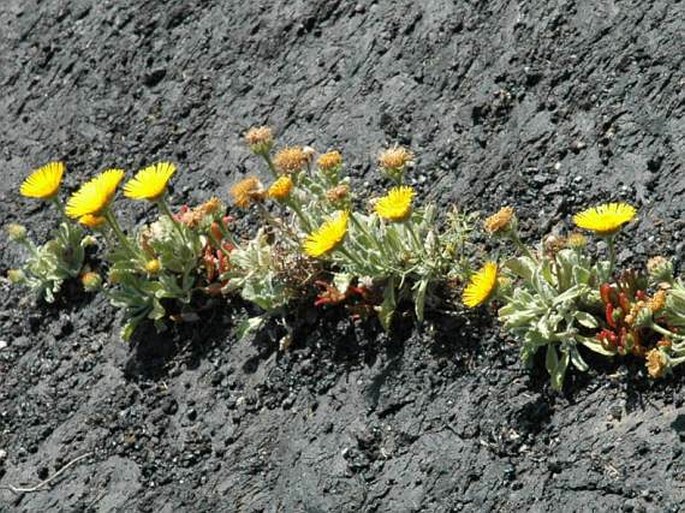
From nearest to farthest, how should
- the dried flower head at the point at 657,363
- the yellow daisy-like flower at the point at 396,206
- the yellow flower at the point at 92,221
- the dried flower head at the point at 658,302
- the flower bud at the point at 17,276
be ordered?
1. the dried flower head at the point at 657,363
2. the dried flower head at the point at 658,302
3. the yellow daisy-like flower at the point at 396,206
4. the yellow flower at the point at 92,221
5. the flower bud at the point at 17,276

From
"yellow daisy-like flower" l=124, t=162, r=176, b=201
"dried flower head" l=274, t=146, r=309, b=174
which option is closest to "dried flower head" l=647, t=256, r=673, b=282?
"dried flower head" l=274, t=146, r=309, b=174

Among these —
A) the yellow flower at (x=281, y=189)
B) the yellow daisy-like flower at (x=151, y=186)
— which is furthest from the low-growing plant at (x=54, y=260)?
the yellow flower at (x=281, y=189)

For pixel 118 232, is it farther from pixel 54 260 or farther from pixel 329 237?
pixel 329 237

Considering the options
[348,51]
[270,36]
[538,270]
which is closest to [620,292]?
[538,270]

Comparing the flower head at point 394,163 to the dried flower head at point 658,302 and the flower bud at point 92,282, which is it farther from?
the flower bud at point 92,282

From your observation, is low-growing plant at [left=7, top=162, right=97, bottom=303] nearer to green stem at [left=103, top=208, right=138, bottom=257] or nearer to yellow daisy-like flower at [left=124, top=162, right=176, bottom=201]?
green stem at [left=103, top=208, right=138, bottom=257]

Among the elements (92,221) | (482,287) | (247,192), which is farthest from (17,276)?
(482,287)
